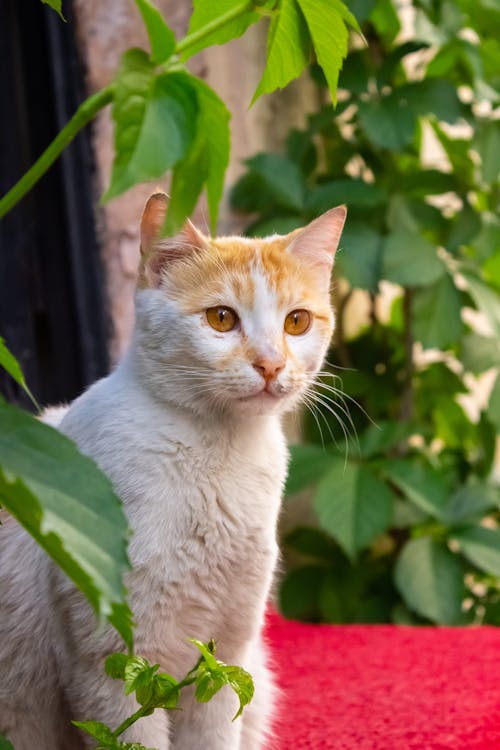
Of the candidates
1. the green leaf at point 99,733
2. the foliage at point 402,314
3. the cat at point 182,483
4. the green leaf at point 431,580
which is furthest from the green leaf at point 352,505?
the green leaf at point 99,733

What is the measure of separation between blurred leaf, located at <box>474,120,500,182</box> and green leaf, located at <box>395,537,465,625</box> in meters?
0.67

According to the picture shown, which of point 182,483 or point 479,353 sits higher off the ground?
point 182,483

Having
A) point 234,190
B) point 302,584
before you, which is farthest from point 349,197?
point 302,584

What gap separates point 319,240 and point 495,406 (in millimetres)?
920

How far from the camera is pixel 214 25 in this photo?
0.48m

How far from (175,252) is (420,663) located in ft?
2.25

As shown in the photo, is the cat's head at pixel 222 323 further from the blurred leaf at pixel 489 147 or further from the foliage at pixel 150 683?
the blurred leaf at pixel 489 147

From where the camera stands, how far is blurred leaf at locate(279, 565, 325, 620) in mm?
1801

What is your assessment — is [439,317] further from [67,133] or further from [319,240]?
[67,133]

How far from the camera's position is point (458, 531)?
1.68 m

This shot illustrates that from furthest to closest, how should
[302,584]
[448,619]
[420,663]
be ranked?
[302,584] → [448,619] → [420,663]

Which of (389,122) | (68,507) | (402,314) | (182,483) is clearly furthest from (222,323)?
(402,314)

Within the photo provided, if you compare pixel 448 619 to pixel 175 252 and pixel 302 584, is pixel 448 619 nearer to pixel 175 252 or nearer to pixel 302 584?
pixel 302 584

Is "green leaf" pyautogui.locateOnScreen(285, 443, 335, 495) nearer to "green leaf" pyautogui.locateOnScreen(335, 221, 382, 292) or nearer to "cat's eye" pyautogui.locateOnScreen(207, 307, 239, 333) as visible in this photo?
"green leaf" pyautogui.locateOnScreen(335, 221, 382, 292)
